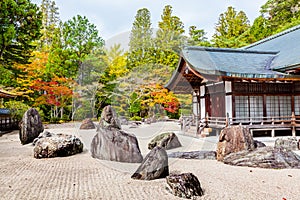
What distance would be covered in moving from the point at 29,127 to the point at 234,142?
7645 millimetres

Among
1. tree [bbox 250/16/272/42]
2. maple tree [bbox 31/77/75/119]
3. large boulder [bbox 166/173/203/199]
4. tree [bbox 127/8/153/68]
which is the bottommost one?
large boulder [bbox 166/173/203/199]

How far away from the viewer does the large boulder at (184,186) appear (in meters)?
3.73

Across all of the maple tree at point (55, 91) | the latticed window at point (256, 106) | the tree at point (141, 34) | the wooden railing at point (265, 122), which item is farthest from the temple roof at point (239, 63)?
the maple tree at point (55, 91)

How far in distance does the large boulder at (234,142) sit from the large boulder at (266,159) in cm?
24

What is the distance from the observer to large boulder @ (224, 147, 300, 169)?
5.39 m

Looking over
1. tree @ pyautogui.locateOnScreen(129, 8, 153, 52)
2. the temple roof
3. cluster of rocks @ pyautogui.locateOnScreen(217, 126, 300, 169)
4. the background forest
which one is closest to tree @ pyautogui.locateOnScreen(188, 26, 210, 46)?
the background forest

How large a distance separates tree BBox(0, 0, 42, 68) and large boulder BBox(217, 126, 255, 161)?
581 inches

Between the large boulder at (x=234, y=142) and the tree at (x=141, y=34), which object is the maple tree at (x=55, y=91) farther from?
the large boulder at (x=234, y=142)

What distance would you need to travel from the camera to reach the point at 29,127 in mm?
9672

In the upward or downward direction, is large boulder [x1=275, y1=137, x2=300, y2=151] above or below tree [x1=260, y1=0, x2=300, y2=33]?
below

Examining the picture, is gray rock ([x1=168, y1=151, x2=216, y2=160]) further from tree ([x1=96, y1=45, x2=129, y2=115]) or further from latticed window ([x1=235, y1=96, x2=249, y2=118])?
tree ([x1=96, y1=45, x2=129, y2=115])

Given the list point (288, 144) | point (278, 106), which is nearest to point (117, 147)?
point (288, 144)

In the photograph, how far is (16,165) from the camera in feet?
19.6

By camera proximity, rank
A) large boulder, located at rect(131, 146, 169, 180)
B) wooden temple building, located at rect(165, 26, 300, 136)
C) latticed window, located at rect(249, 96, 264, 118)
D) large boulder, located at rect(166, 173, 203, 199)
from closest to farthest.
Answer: large boulder, located at rect(166, 173, 203, 199) < large boulder, located at rect(131, 146, 169, 180) < wooden temple building, located at rect(165, 26, 300, 136) < latticed window, located at rect(249, 96, 264, 118)
